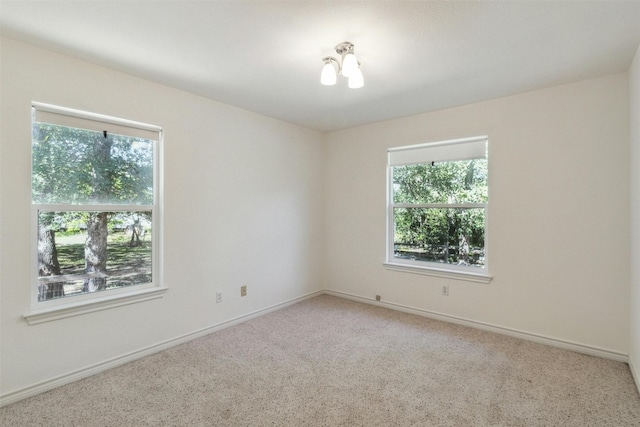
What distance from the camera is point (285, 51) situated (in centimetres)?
216

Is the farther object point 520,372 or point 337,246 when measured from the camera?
point 337,246

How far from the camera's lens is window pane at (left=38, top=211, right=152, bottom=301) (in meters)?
2.23

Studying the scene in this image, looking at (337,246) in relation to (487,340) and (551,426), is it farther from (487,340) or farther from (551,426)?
(551,426)

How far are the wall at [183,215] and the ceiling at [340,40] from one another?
0.24 m

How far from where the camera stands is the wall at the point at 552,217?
253 centimetres

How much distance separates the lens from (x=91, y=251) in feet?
8.04

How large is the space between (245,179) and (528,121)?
2.91m

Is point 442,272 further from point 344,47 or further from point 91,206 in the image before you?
point 91,206

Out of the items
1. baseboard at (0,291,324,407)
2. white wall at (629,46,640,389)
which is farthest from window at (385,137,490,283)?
baseboard at (0,291,324,407)

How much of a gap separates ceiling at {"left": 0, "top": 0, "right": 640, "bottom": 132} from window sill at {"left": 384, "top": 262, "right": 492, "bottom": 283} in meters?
1.83

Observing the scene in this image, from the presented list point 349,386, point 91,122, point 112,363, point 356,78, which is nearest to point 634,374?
point 349,386

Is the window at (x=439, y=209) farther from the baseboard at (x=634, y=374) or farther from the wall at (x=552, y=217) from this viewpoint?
the baseboard at (x=634, y=374)

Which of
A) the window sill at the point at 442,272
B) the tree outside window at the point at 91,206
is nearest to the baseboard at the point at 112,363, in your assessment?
the tree outside window at the point at 91,206

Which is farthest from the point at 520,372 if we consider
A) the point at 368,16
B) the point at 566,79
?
the point at 368,16
